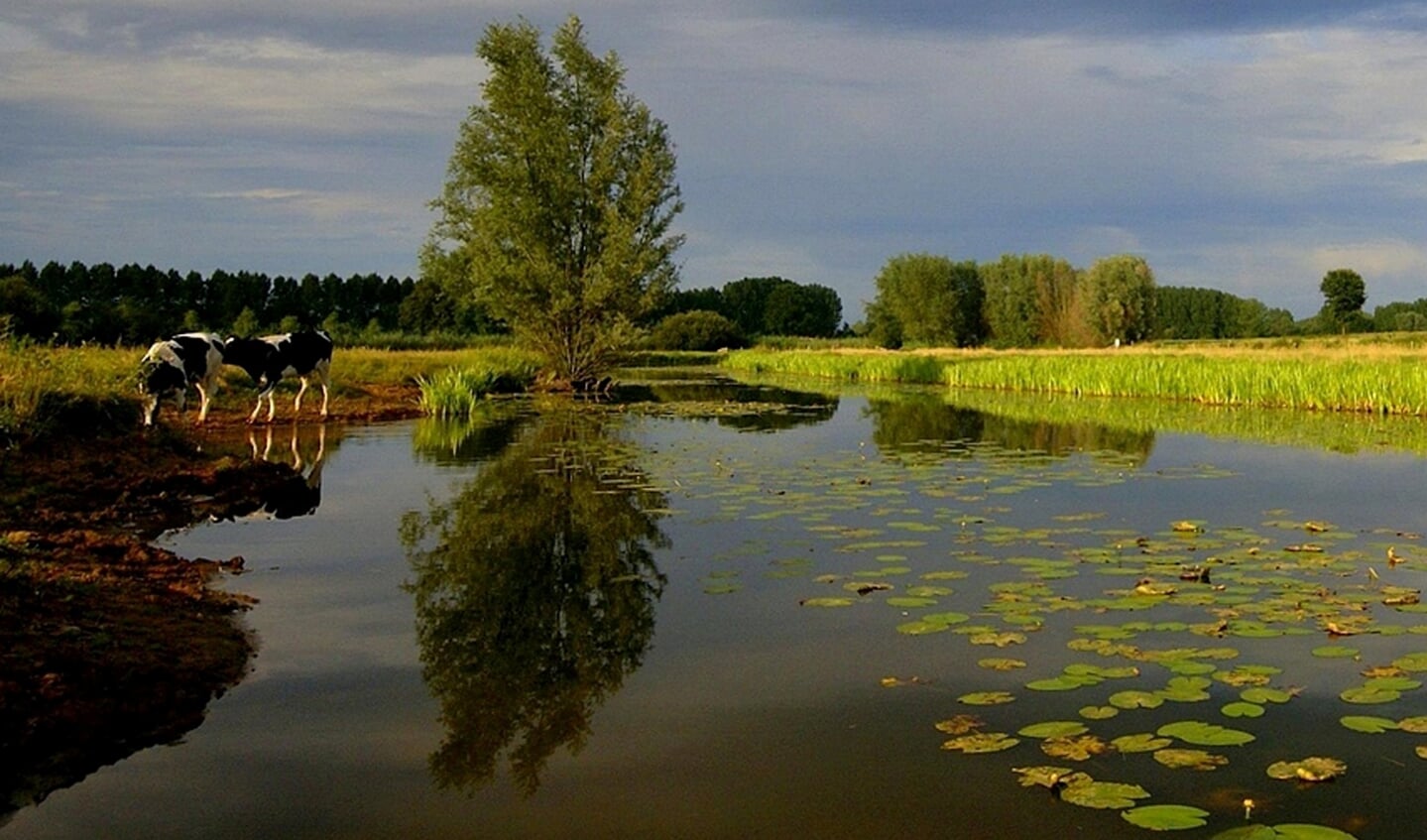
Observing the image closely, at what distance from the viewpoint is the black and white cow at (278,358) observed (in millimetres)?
18094

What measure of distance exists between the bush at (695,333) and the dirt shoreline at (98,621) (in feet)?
239

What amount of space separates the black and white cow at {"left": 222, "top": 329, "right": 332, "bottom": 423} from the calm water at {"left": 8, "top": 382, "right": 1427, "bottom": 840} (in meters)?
7.68

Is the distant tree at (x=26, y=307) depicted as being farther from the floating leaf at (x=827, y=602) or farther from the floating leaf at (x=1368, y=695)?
the floating leaf at (x=1368, y=695)

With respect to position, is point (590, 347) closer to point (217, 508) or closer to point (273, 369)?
point (273, 369)

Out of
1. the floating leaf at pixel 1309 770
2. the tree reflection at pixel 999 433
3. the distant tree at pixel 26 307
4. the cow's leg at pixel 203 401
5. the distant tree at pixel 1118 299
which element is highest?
the distant tree at pixel 1118 299

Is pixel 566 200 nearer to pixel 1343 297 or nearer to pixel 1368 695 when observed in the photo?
pixel 1368 695

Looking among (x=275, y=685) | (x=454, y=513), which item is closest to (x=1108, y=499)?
(x=454, y=513)

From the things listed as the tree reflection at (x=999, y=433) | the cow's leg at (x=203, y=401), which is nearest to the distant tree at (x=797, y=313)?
the tree reflection at (x=999, y=433)

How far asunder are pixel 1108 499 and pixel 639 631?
6.34m

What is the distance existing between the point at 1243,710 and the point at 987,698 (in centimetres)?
104

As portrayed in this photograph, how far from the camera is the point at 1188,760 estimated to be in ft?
13.0

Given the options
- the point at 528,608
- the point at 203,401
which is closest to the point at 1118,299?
the point at 203,401

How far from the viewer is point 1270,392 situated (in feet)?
82.6

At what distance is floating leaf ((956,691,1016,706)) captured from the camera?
4676 millimetres
